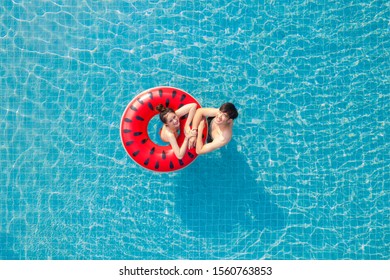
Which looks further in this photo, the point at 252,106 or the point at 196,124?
the point at 252,106

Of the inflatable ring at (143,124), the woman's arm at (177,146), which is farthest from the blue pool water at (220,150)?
the woman's arm at (177,146)

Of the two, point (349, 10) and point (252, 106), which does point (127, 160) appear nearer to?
point (252, 106)

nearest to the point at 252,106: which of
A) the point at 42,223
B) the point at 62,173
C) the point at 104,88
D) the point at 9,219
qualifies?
the point at 104,88

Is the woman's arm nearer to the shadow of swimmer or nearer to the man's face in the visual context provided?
the man's face

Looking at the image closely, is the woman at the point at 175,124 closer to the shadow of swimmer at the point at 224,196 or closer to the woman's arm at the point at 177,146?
the woman's arm at the point at 177,146

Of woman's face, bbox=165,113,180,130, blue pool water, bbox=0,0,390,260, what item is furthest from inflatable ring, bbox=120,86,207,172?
blue pool water, bbox=0,0,390,260

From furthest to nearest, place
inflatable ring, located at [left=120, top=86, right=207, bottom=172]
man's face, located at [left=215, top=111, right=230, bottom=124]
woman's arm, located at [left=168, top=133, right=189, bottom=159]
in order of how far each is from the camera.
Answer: inflatable ring, located at [left=120, top=86, right=207, bottom=172], woman's arm, located at [left=168, top=133, right=189, bottom=159], man's face, located at [left=215, top=111, right=230, bottom=124]

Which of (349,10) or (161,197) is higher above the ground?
(349,10)
